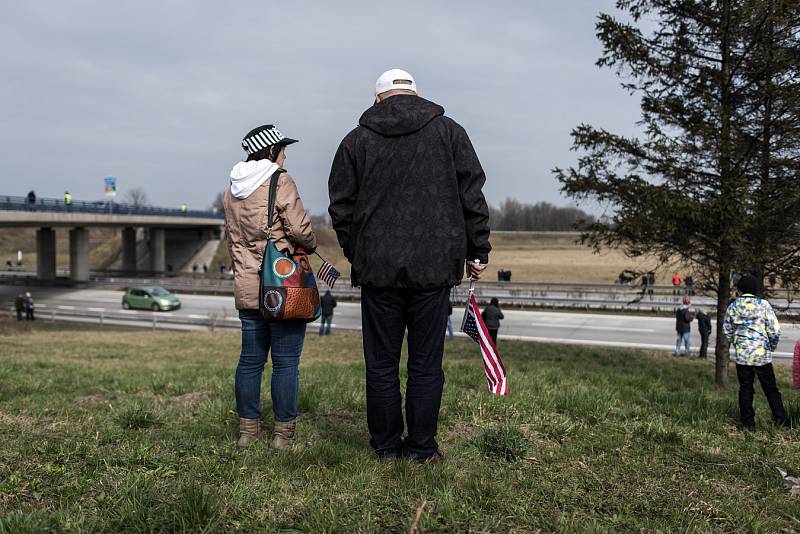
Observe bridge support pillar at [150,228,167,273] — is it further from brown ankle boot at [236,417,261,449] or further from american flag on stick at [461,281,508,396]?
american flag on stick at [461,281,508,396]

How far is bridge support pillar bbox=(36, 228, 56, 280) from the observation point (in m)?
56.7

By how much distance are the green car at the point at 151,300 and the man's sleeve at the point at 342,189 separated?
123ft

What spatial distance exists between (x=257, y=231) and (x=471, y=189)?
1326mm

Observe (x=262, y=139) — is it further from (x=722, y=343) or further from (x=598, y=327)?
(x=598, y=327)

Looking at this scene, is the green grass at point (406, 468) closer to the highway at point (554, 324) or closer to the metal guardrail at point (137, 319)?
the highway at point (554, 324)

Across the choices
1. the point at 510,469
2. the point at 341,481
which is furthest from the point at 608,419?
the point at 341,481

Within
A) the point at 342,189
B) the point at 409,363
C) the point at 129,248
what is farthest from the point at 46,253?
the point at 409,363

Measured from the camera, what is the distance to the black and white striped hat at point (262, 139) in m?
3.95

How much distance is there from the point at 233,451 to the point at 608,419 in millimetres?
2661

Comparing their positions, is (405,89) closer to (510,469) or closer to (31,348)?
(510,469)

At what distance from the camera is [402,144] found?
3.31 meters

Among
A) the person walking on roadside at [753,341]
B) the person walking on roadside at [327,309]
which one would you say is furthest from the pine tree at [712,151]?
the person walking on roadside at [327,309]

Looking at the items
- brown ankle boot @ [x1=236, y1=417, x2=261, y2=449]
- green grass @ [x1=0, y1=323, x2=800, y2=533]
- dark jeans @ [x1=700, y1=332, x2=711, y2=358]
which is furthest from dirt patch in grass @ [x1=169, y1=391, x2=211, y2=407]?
dark jeans @ [x1=700, y1=332, x2=711, y2=358]

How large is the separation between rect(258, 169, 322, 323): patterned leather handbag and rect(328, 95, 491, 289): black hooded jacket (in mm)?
443
